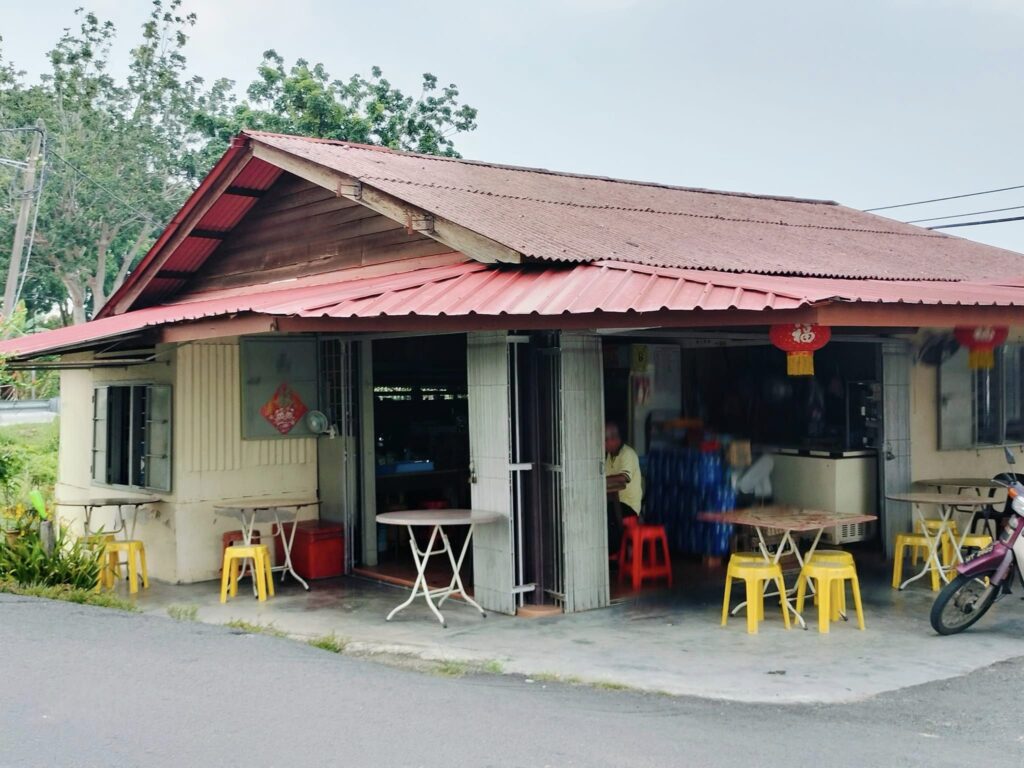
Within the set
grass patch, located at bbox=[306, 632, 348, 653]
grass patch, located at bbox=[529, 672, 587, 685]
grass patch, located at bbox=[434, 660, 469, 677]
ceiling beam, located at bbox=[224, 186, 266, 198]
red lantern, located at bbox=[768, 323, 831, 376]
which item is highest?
ceiling beam, located at bbox=[224, 186, 266, 198]

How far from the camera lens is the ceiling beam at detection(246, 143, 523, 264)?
27.2 ft

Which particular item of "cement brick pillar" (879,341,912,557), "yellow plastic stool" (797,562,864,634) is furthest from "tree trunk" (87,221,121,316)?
"yellow plastic stool" (797,562,864,634)

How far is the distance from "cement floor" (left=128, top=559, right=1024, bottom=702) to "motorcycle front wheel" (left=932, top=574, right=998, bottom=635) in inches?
3.8

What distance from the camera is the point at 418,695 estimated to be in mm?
5508

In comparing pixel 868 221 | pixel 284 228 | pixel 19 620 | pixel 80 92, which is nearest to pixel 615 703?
pixel 19 620

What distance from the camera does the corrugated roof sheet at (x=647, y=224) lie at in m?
8.62

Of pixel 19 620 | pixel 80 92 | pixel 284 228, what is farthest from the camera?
pixel 80 92

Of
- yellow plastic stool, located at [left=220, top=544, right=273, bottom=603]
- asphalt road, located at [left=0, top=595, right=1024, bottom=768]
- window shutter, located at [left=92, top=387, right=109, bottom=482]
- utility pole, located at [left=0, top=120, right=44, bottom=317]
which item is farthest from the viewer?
utility pole, located at [left=0, top=120, right=44, bottom=317]

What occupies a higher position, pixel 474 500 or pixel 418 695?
pixel 474 500

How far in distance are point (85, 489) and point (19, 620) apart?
4.50 metres

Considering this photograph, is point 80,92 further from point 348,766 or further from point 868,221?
point 348,766

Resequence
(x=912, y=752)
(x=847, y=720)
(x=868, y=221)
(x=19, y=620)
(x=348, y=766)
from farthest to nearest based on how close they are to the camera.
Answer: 1. (x=868, y=221)
2. (x=19, y=620)
3. (x=847, y=720)
4. (x=912, y=752)
5. (x=348, y=766)

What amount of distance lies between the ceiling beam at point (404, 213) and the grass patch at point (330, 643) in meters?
3.02

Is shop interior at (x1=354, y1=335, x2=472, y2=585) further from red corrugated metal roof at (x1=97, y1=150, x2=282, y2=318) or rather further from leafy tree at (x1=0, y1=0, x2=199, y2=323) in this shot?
leafy tree at (x1=0, y1=0, x2=199, y2=323)
